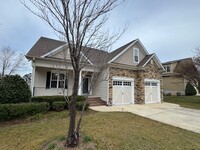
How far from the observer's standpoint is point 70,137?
13.7ft

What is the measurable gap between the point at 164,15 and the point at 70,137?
11424 mm

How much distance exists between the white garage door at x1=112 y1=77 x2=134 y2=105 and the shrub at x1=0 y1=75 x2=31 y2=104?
802 centimetres

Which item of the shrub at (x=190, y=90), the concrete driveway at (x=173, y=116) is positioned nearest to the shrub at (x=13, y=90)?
the concrete driveway at (x=173, y=116)

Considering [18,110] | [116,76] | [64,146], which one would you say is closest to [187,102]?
[116,76]

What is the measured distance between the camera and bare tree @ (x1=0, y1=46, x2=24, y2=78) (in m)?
28.2

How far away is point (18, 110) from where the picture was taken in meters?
7.68

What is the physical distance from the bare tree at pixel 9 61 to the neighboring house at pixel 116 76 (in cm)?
1786

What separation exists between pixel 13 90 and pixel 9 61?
2498cm

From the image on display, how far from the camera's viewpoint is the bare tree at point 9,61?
2816 centimetres

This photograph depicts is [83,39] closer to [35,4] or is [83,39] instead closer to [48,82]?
[35,4]

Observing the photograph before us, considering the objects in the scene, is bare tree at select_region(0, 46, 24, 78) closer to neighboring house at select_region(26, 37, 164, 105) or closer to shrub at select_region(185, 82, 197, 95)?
neighboring house at select_region(26, 37, 164, 105)

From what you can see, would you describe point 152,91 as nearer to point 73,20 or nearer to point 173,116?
point 173,116

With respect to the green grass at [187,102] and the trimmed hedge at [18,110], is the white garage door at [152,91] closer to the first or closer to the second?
the green grass at [187,102]

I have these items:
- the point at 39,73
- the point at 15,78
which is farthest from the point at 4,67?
the point at 15,78
